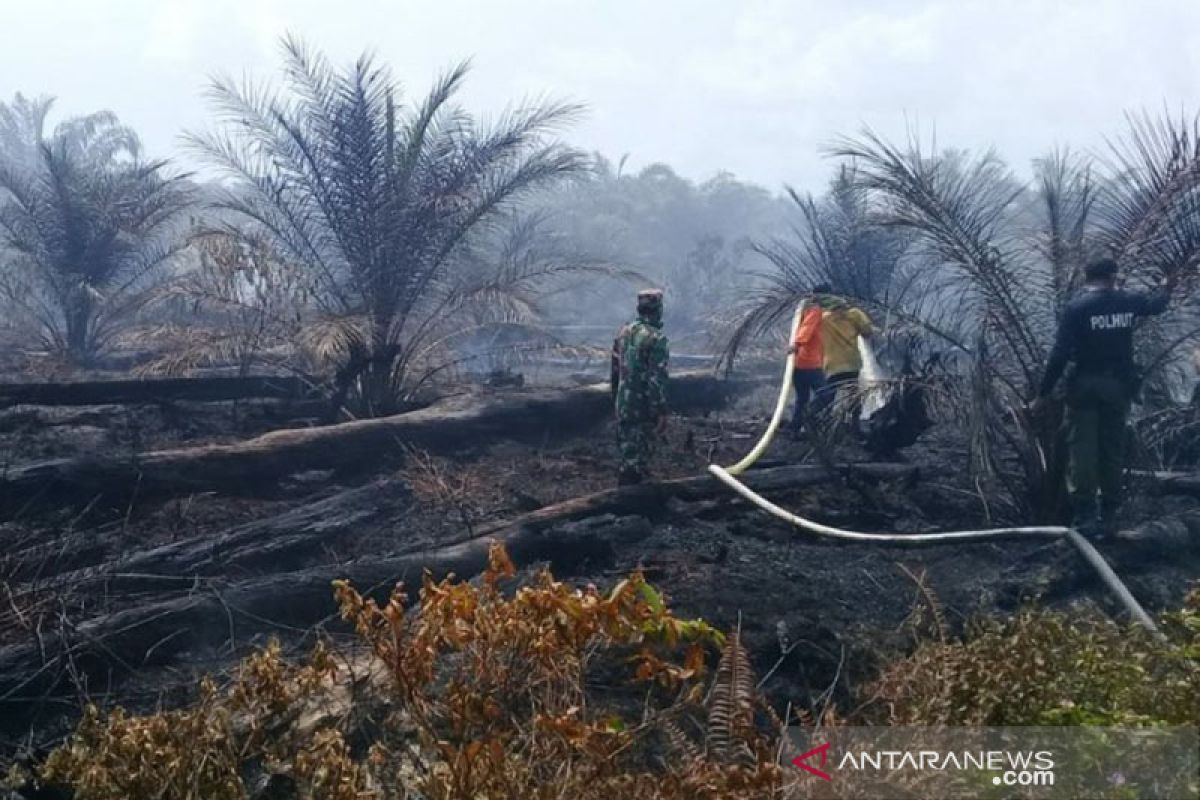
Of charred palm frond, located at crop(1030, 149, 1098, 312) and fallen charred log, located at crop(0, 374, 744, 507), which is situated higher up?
charred palm frond, located at crop(1030, 149, 1098, 312)

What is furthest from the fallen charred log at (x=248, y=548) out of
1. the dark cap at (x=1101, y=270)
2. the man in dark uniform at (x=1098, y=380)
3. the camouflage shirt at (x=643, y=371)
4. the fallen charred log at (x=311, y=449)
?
the dark cap at (x=1101, y=270)

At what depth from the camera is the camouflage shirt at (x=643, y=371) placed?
28.5 feet

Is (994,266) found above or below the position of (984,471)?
above

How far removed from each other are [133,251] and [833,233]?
407 inches

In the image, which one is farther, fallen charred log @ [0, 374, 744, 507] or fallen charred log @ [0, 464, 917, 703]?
fallen charred log @ [0, 374, 744, 507]

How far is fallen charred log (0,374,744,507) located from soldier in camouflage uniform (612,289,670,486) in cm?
222

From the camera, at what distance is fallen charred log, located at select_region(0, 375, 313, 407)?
1057 cm

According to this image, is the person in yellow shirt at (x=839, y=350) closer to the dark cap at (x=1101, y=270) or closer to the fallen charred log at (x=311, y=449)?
the fallen charred log at (x=311, y=449)

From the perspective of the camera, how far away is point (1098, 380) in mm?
7840

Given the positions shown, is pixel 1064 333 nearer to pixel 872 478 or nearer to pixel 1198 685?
pixel 872 478

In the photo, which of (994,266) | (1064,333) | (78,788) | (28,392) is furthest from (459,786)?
(28,392)

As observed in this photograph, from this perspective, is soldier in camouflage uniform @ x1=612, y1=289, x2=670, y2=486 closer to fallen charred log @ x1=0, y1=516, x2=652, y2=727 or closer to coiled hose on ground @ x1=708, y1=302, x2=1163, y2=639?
coiled hose on ground @ x1=708, y1=302, x2=1163, y2=639

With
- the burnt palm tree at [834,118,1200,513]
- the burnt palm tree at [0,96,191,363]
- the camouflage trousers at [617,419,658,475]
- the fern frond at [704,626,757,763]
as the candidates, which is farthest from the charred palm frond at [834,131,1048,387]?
the burnt palm tree at [0,96,191,363]

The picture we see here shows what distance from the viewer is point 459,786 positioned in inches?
143
